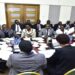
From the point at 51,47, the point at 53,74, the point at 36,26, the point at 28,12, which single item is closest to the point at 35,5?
the point at 28,12

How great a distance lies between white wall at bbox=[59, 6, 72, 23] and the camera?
26.4 feet

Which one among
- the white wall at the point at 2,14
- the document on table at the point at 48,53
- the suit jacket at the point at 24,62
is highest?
the white wall at the point at 2,14

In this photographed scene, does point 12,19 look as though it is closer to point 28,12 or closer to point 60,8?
point 28,12

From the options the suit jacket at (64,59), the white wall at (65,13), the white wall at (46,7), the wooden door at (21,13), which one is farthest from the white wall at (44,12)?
the suit jacket at (64,59)

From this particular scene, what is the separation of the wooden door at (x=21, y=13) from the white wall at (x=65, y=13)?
1252 mm

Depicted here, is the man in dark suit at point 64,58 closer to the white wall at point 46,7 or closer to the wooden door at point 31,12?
the white wall at point 46,7

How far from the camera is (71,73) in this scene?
6.93 feet

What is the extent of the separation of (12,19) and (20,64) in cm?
537

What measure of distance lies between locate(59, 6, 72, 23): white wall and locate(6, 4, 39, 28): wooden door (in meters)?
1.25

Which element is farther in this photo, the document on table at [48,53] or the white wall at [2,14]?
the white wall at [2,14]

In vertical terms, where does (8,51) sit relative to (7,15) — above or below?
below

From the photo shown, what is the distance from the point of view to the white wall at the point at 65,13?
26.4 feet

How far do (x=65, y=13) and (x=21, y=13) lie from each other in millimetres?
2274

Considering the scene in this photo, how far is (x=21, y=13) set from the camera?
7.48 m
